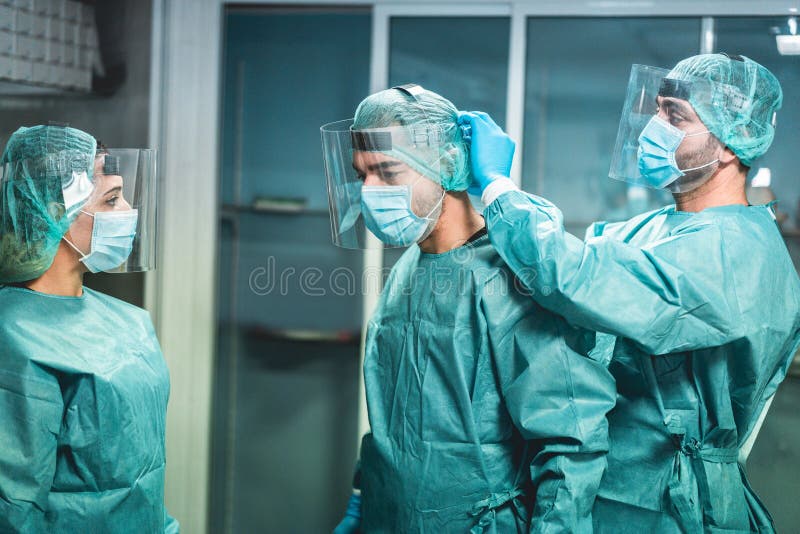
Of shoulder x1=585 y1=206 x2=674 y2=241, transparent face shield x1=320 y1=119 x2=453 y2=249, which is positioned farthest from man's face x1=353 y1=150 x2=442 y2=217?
shoulder x1=585 y1=206 x2=674 y2=241

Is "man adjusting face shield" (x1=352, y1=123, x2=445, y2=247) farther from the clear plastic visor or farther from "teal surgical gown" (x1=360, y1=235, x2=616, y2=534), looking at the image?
the clear plastic visor

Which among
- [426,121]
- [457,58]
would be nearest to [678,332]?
[426,121]

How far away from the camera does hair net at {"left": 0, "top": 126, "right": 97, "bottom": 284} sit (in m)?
1.40

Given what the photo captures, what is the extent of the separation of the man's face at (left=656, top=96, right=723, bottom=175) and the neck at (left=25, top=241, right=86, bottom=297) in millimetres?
1187

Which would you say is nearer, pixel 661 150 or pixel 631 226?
pixel 661 150

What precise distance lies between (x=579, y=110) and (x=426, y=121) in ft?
3.83

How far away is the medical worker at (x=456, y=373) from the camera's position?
1.37 metres

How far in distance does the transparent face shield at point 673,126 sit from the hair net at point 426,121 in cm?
38

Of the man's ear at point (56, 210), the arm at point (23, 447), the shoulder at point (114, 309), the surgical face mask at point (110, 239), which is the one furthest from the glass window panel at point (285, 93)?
the arm at point (23, 447)

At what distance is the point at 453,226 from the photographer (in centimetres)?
155

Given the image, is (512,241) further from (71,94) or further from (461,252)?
(71,94)

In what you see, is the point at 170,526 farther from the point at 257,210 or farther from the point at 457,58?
the point at 457,58

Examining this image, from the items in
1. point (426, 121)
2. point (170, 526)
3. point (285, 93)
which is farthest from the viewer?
point (285, 93)

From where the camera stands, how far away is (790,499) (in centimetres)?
228
